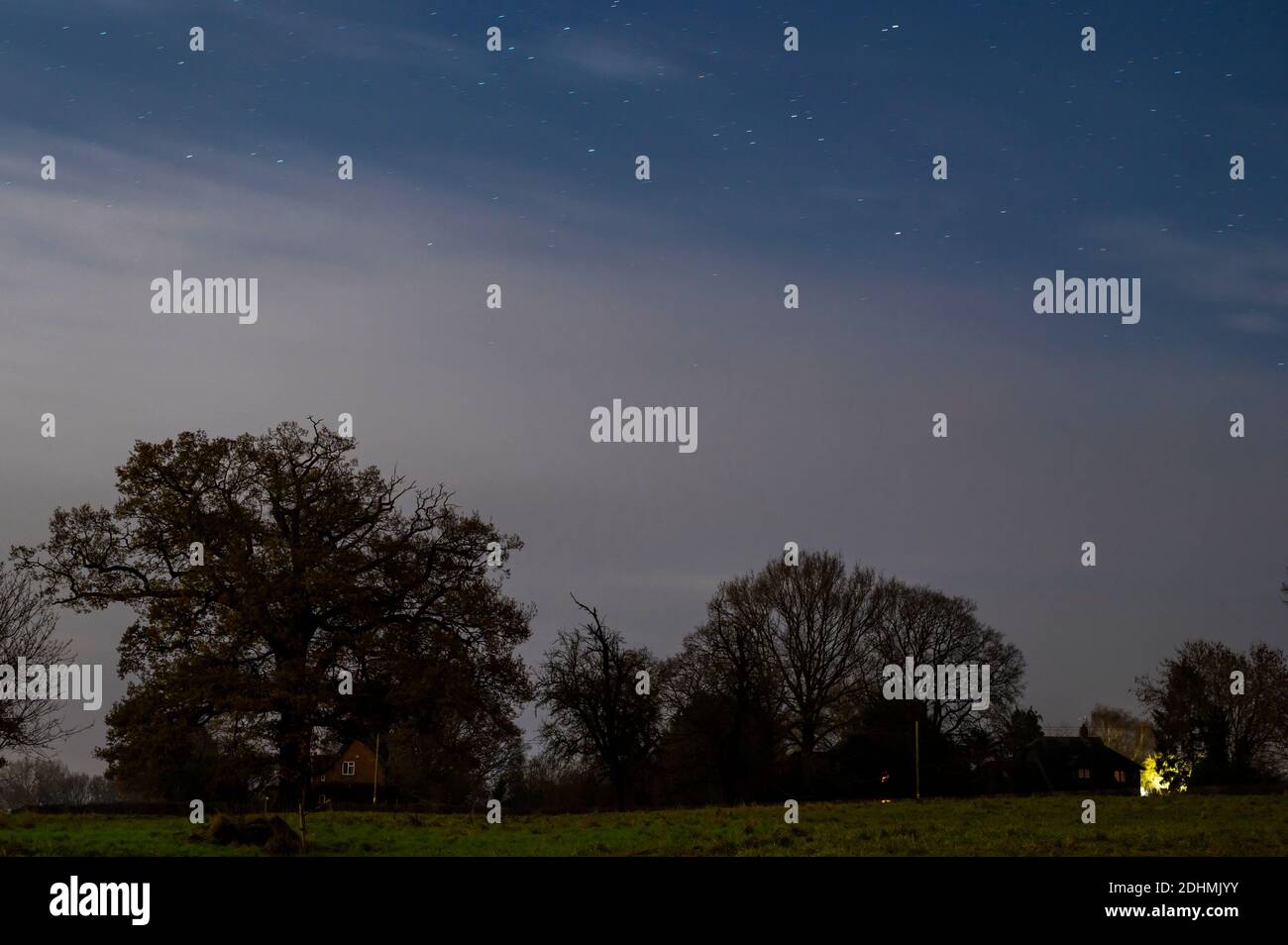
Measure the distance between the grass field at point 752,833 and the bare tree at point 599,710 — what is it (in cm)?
1879

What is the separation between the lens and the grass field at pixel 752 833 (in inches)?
870

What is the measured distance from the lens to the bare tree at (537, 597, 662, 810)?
173ft

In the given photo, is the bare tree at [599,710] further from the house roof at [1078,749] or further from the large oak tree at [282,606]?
the house roof at [1078,749]

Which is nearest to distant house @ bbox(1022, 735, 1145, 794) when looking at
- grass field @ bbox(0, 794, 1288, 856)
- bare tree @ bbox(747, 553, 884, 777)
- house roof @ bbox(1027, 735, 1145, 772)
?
house roof @ bbox(1027, 735, 1145, 772)

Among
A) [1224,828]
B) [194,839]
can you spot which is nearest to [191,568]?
[194,839]

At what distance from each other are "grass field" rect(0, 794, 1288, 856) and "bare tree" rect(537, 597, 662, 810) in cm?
1879

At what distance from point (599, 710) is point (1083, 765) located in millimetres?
38147

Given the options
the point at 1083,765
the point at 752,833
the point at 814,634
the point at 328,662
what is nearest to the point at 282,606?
the point at 328,662

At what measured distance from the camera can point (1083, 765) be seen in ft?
252

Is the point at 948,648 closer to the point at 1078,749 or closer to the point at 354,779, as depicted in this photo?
the point at 1078,749

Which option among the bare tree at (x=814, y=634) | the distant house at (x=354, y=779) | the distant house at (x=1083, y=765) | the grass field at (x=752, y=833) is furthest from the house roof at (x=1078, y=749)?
the grass field at (x=752, y=833)

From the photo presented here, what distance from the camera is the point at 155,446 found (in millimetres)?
41750
